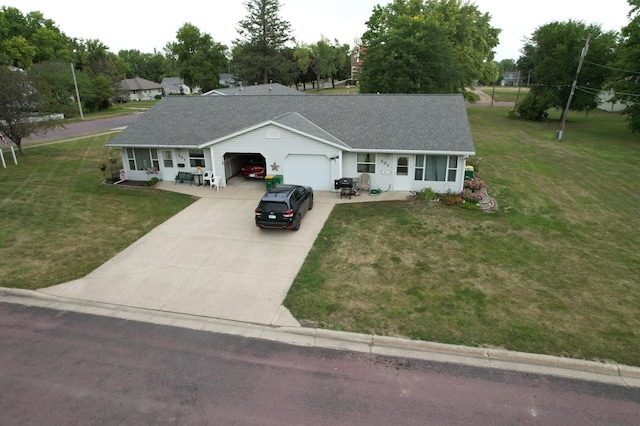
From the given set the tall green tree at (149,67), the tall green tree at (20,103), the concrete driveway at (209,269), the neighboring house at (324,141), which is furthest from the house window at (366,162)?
the tall green tree at (149,67)

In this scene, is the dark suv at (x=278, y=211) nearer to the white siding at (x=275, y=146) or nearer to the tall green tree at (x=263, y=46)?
the white siding at (x=275, y=146)

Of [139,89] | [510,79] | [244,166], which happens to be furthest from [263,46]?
[510,79]

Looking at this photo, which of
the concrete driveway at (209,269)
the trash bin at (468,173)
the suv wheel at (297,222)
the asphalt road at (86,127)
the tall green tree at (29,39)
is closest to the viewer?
the concrete driveway at (209,269)

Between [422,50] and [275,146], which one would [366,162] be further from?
[422,50]

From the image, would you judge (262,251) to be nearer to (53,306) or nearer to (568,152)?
(53,306)

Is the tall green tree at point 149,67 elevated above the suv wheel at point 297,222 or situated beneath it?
elevated above
